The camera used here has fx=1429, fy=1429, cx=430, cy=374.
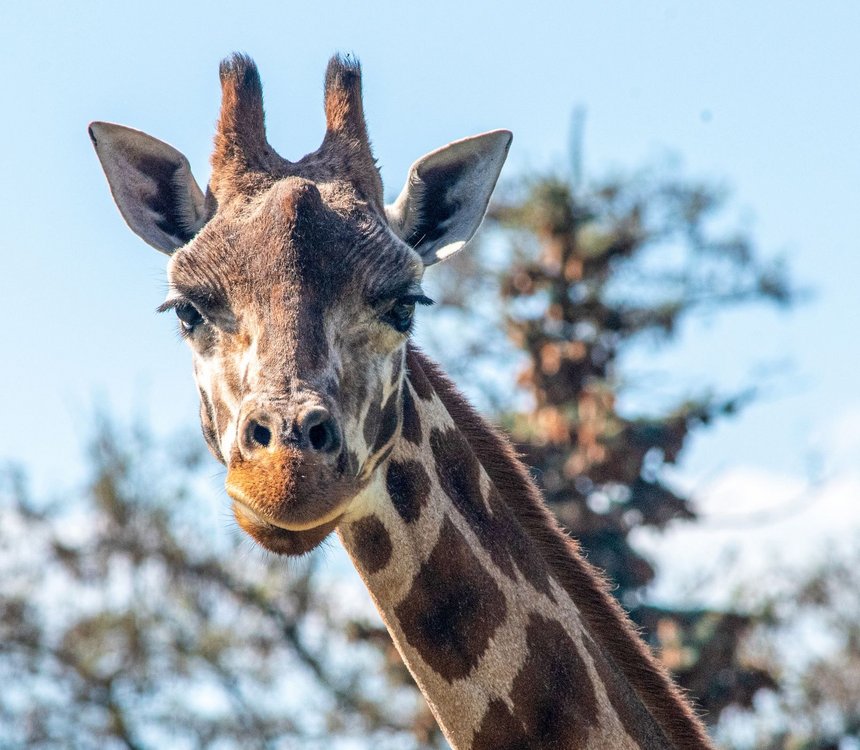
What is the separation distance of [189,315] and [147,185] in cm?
102

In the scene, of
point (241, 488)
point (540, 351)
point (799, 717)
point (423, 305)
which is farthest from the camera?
point (799, 717)

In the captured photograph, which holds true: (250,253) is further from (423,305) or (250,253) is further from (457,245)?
(457,245)

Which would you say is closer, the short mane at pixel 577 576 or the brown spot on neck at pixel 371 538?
the brown spot on neck at pixel 371 538

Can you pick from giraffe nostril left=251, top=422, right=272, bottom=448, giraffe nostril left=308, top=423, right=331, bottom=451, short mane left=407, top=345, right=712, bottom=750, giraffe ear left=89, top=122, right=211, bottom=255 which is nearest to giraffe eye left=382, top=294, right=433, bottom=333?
short mane left=407, top=345, right=712, bottom=750

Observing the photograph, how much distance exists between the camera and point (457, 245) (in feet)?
22.3

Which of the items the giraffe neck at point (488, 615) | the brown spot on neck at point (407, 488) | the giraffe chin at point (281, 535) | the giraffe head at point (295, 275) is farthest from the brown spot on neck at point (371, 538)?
the giraffe chin at point (281, 535)

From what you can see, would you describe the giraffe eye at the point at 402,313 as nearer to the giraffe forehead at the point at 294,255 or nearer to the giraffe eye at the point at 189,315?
the giraffe forehead at the point at 294,255

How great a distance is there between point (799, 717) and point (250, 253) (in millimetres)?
20972

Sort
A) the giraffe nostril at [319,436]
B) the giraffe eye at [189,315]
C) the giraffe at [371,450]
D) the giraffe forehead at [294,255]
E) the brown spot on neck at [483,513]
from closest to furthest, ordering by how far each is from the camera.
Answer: the giraffe nostril at [319,436] → the giraffe at [371,450] → the giraffe forehead at [294,255] → the giraffe eye at [189,315] → the brown spot on neck at [483,513]

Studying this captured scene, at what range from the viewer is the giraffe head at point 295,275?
17.4ft

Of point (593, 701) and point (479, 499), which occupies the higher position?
point (479, 499)

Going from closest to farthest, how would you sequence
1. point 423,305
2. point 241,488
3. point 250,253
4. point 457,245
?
point 241,488
point 250,253
point 423,305
point 457,245

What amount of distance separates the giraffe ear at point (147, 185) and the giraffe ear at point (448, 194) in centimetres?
99

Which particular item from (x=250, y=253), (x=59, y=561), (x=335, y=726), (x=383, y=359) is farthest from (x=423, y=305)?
(x=59, y=561)
